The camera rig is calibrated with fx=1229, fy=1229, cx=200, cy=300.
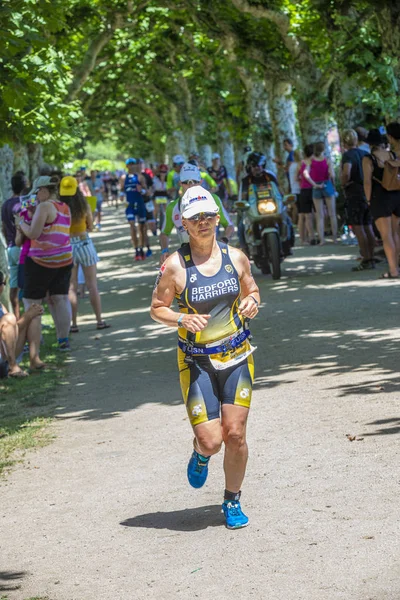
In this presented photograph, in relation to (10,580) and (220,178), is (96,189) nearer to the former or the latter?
(220,178)

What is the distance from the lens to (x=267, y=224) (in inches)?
731

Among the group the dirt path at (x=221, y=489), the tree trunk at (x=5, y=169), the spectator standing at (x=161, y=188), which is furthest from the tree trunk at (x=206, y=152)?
the dirt path at (x=221, y=489)

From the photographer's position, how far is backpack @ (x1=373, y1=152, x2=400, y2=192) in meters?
15.7

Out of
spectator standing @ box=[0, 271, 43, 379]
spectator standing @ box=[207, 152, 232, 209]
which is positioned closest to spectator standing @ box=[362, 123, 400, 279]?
spectator standing @ box=[0, 271, 43, 379]

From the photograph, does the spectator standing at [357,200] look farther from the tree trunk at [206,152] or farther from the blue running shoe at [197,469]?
the tree trunk at [206,152]

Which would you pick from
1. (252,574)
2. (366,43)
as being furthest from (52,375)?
(366,43)

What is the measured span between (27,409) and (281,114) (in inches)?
770

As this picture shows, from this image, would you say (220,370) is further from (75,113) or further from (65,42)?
(65,42)

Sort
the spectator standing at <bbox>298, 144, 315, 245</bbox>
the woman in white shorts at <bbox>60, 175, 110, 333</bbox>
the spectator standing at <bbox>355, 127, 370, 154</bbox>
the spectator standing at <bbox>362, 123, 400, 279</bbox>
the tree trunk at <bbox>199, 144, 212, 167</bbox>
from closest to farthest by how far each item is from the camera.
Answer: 1. the woman in white shorts at <bbox>60, 175, 110, 333</bbox>
2. the spectator standing at <bbox>362, 123, 400, 279</bbox>
3. the spectator standing at <bbox>355, 127, 370, 154</bbox>
4. the spectator standing at <bbox>298, 144, 315, 245</bbox>
5. the tree trunk at <bbox>199, 144, 212, 167</bbox>

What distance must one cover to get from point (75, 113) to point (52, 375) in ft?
51.1

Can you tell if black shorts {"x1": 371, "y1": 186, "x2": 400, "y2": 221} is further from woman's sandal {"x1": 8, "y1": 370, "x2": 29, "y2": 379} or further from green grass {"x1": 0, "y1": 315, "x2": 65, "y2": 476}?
woman's sandal {"x1": 8, "y1": 370, "x2": 29, "y2": 379}

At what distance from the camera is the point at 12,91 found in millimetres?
11109

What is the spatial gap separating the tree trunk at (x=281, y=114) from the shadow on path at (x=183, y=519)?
73.3 ft

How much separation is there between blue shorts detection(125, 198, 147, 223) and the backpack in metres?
10.3
